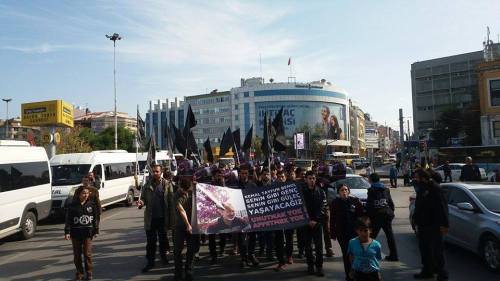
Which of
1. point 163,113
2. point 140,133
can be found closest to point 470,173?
point 140,133

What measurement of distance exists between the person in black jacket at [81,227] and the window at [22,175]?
4776mm

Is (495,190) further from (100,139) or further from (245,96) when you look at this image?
(245,96)

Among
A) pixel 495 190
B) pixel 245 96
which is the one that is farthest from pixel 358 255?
pixel 245 96

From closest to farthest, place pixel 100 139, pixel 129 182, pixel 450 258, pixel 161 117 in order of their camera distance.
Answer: pixel 450 258
pixel 129 182
pixel 100 139
pixel 161 117

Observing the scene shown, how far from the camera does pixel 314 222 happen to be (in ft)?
24.7

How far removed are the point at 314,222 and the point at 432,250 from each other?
6.38 feet

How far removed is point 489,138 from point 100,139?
57910 millimetres

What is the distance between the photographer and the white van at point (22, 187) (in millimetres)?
11148

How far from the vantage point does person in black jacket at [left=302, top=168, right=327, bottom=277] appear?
296 inches

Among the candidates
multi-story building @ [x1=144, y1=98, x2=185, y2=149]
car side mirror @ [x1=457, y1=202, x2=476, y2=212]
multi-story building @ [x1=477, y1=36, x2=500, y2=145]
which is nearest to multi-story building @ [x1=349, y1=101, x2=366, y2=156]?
multi-story building @ [x1=144, y1=98, x2=185, y2=149]

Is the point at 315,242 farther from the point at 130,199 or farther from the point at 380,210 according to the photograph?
the point at 130,199

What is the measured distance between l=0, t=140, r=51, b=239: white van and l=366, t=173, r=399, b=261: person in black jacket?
8.88 metres

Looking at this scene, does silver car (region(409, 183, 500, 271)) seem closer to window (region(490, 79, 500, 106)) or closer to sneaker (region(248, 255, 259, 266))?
sneaker (region(248, 255, 259, 266))

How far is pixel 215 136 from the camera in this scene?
417 ft
